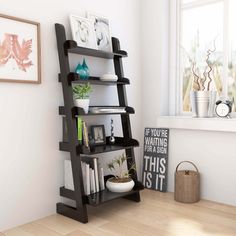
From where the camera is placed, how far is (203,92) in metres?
2.81

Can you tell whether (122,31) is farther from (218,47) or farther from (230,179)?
(230,179)

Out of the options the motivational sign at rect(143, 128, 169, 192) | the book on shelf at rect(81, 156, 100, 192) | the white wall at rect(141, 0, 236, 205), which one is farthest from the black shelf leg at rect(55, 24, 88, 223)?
the white wall at rect(141, 0, 236, 205)

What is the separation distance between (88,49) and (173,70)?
1.11 m

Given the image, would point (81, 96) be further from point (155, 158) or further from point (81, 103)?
point (155, 158)

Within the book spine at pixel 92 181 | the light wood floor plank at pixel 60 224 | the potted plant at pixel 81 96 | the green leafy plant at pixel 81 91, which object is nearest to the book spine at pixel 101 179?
the book spine at pixel 92 181

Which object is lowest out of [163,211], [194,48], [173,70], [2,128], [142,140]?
[163,211]

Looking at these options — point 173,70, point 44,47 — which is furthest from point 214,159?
point 44,47

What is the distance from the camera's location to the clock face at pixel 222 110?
270cm

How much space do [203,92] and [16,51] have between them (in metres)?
1.69

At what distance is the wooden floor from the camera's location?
215 centimetres

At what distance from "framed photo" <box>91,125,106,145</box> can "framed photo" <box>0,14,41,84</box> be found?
0.67m

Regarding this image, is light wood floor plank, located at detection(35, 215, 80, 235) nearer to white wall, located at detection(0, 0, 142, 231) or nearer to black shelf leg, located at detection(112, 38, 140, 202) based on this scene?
white wall, located at detection(0, 0, 142, 231)

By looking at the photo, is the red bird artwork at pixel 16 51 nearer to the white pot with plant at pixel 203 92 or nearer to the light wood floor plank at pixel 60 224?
the light wood floor plank at pixel 60 224

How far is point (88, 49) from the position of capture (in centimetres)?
247
